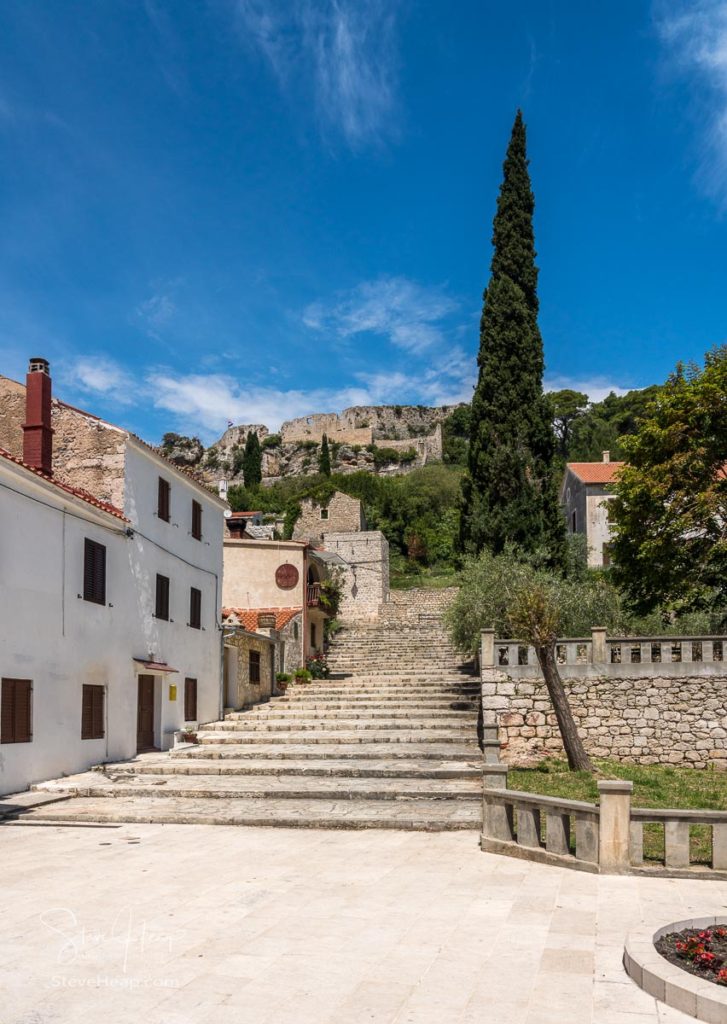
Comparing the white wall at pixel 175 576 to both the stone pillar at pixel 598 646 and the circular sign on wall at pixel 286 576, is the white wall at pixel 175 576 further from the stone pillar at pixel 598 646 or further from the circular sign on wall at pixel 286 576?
the stone pillar at pixel 598 646

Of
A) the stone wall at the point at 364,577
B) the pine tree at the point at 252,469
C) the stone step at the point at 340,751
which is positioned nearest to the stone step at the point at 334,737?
the stone step at the point at 340,751

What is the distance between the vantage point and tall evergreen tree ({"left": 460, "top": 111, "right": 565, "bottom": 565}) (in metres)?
29.6

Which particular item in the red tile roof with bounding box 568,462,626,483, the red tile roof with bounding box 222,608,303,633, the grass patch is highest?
the red tile roof with bounding box 568,462,626,483

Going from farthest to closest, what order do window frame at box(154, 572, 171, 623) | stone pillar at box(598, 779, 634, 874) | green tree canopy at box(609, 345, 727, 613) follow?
1. green tree canopy at box(609, 345, 727, 613)
2. window frame at box(154, 572, 171, 623)
3. stone pillar at box(598, 779, 634, 874)

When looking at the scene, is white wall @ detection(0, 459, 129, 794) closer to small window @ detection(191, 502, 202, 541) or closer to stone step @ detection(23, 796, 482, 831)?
stone step @ detection(23, 796, 482, 831)

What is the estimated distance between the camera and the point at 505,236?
32.4 meters

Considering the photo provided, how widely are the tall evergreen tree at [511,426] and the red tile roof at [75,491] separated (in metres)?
14.9

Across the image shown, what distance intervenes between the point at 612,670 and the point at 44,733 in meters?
12.5

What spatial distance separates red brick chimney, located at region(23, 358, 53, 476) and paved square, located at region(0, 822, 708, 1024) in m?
8.84

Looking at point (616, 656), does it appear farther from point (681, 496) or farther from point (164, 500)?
point (164, 500)

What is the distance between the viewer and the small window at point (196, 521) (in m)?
23.2

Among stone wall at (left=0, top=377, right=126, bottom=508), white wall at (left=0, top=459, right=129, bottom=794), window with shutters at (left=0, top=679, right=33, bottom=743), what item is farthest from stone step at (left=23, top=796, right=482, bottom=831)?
stone wall at (left=0, top=377, right=126, bottom=508)

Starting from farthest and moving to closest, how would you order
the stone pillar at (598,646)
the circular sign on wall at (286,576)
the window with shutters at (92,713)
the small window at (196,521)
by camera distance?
the circular sign on wall at (286,576) → the small window at (196,521) → the stone pillar at (598,646) → the window with shutters at (92,713)

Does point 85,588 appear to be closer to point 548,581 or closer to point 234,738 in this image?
point 234,738
